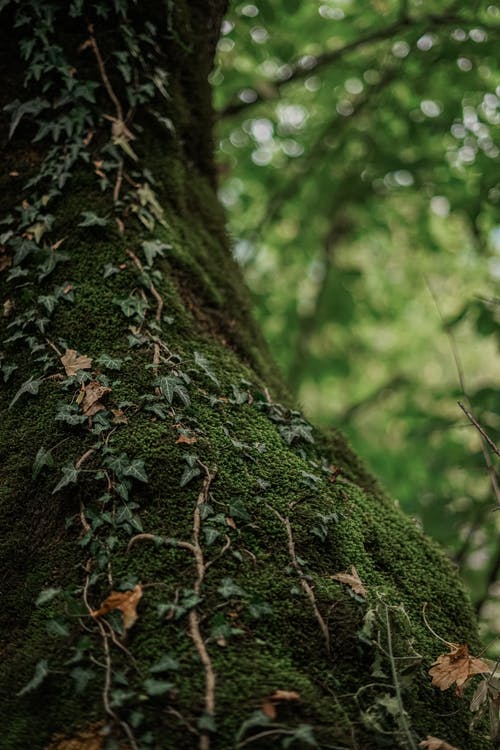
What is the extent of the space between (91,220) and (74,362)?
29.3 inches

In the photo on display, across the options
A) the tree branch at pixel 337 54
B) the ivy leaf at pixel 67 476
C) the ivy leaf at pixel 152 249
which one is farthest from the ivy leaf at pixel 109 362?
the tree branch at pixel 337 54

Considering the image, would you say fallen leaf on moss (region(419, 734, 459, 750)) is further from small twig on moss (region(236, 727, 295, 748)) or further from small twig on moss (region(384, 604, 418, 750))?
small twig on moss (region(236, 727, 295, 748))

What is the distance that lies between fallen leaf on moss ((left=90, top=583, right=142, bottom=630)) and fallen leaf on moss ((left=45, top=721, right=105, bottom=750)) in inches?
10.1

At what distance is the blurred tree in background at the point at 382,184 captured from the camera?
4.95 meters

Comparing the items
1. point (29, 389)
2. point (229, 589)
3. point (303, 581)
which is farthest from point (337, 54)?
point (229, 589)

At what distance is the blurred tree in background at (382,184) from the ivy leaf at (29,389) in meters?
1.77

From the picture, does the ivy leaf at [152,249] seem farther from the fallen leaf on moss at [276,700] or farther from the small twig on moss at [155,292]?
the fallen leaf on moss at [276,700]

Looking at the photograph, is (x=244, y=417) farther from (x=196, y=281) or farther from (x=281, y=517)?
(x=196, y=281)

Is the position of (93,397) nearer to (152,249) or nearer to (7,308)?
(7,308)

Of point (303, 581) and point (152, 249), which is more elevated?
point (152, 249)

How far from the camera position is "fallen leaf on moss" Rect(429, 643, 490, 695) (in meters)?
1.94

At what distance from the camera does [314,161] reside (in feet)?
22.9

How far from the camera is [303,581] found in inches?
75.4

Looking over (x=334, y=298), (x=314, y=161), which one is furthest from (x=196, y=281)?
(x=334, y=298)
